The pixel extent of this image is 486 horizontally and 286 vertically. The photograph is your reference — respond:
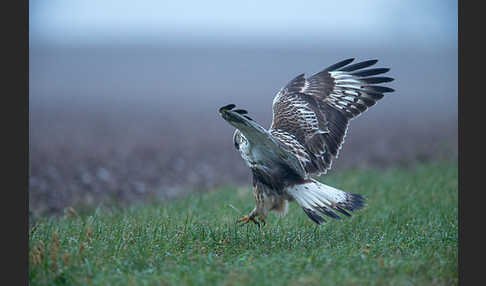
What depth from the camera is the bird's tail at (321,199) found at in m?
5.29

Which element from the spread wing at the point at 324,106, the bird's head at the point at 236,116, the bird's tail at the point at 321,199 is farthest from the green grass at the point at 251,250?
the bird's head at the point at 236,116

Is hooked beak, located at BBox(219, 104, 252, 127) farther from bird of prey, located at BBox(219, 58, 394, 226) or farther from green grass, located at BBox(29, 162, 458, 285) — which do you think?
green grass, located at BBox(29, 162, 458, 285)

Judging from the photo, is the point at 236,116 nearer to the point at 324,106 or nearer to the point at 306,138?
the point at 306,138

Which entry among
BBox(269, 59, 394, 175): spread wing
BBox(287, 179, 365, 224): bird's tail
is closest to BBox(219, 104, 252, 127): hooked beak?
BBox(269, 59, 394, 175): spread wing

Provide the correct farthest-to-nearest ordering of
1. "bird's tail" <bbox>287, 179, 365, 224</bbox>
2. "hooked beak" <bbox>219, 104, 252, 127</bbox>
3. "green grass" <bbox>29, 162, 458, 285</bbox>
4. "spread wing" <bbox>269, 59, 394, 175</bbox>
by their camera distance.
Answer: "spread wing" <bbox>269, 59, 394, 175</bbox>, "bird's tail" <bbox>287, 179, 365, 224</bbox>, "hooked beak" <bbox>219, 104, 252, 127</bbox>, "green grass" <bbox>29, 162, 458, 285</bbox>

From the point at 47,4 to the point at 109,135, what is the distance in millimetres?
17359

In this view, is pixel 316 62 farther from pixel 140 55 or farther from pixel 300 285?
pixel 300 285

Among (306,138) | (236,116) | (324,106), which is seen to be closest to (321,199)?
(306,138)

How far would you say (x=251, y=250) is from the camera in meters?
4.86

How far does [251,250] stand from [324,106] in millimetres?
2661

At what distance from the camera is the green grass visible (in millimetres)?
4016

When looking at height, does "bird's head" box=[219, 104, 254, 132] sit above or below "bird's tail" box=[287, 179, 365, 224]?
above

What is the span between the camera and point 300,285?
12.5 feet

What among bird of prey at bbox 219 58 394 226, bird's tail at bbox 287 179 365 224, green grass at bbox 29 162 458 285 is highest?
bird of prey at bbox 219 58 394 226
